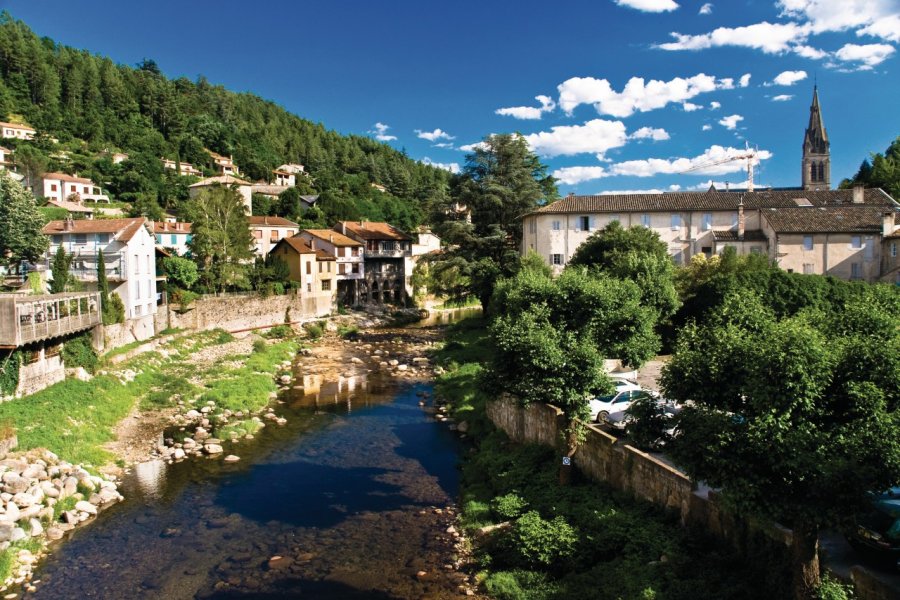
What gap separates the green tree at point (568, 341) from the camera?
62.3ft

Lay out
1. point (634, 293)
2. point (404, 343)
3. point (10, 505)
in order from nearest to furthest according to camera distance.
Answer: point (10, 505), point (634, 293), point (404, 343)

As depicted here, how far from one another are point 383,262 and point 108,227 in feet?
134

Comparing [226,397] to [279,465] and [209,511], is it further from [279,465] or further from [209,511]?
[209,511]

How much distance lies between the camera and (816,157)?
4154 inches

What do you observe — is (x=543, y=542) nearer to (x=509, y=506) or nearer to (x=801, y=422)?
(x=509, y=506)

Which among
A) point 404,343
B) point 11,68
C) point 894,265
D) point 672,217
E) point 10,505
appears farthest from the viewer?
point 11,68

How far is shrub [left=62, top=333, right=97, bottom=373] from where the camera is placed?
1225 inches

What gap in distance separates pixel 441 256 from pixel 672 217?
21689 mm

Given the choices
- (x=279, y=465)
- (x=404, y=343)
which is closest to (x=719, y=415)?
(x=279, y=465)

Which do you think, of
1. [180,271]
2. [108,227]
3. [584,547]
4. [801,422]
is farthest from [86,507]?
[180,271]

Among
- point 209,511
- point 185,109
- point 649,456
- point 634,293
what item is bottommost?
point 209,511

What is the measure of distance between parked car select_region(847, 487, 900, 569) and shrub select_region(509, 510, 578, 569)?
21.4 ft

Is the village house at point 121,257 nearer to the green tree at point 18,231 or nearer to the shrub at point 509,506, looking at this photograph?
the green tree at point 18,231

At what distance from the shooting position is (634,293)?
21.1 metres
